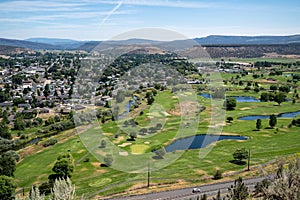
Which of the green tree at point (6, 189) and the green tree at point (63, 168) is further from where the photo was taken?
the green tree at point (63, 168)

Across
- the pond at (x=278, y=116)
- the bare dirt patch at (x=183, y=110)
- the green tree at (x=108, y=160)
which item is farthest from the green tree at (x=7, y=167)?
the pond at (x=278, y=116)

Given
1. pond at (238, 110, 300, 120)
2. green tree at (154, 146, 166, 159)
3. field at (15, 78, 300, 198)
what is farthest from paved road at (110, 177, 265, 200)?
pond at (238, 110, 300, 120)

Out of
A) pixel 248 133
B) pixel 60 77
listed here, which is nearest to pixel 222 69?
pixel 60 77

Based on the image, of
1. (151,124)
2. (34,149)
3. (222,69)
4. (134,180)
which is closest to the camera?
(134,180)

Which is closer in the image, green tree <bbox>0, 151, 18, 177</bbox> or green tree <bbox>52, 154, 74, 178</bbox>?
green tree <bbox>52, 154, 74, 178</bbox>

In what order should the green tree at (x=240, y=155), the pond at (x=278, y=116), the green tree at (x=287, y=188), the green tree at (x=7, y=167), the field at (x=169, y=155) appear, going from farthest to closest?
the pond at (x=278, y=116) < the green tree at (x=240, y=155) < the green tree at (x=7, y=167) < the field at (x=169, y=155) < the green tree at (x=287, y=188)

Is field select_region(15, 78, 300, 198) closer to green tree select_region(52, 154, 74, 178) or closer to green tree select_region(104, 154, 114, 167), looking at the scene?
green tree select_region(104, 154, 114, 167)

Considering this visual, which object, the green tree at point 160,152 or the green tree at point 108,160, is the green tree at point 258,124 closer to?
the green tree at point 160,152

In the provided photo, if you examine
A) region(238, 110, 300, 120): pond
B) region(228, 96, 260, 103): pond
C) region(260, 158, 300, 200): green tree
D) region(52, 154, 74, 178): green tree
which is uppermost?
region(260, 158, 300, 200): green tree

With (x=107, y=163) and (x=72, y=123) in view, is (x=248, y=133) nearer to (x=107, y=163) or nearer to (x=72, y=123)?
(x=107, y=163)
